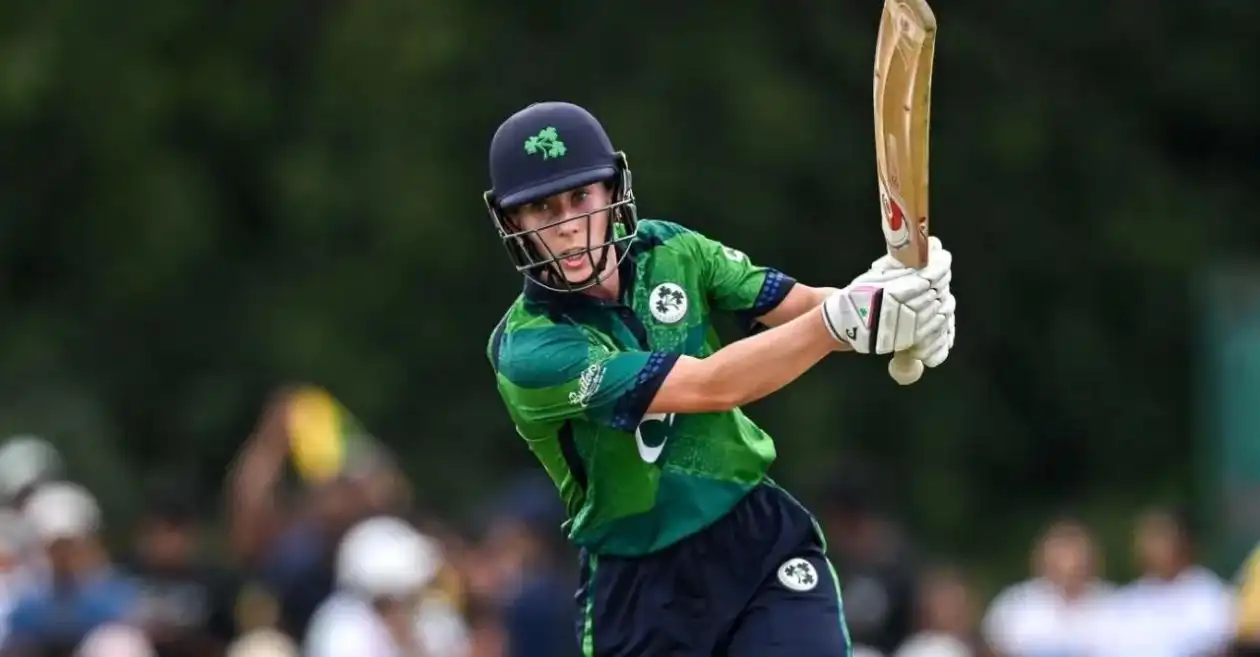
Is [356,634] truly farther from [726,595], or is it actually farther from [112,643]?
[726,595]

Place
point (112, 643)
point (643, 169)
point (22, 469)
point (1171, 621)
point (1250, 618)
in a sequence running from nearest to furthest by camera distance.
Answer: point (112, 643), point (1250, 618), point (1171, 621), point (22, 469), point (643, 169)

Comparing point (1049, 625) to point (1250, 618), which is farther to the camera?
point (1049, 625)

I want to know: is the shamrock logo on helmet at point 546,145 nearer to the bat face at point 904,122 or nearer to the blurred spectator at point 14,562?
the bat face at point 904,122

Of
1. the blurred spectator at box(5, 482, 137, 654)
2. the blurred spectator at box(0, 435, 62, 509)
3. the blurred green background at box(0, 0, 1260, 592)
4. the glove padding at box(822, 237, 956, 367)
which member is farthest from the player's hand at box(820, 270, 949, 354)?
the blurred green background at box(0, 0, 1260, 592)

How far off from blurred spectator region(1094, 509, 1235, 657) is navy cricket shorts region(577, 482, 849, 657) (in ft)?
18.8

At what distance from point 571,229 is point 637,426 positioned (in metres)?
0.50

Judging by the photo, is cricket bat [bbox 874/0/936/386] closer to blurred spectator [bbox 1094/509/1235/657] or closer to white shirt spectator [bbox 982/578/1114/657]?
blurred spectator [bbox 1094/509/1235/657]

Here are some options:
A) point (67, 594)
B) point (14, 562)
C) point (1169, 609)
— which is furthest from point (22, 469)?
point (1169, 609)

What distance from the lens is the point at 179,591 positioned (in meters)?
11.6

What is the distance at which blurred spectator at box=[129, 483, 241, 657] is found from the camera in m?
11.2

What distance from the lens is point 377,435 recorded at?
18.9 meters

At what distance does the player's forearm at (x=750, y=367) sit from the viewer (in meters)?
5.89

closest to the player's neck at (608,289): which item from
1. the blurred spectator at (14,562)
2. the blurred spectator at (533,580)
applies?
the blurred spectator at (533,580)

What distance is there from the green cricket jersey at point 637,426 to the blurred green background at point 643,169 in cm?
1203
